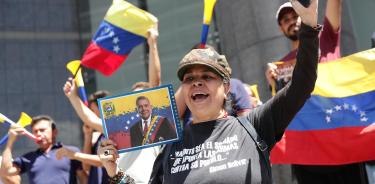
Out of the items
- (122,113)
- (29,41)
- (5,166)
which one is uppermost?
(29,41)

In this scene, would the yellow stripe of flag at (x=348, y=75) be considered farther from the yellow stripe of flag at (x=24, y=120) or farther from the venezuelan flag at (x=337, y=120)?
the yellow stripe of flag at (x=24, y=120)

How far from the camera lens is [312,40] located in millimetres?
2195

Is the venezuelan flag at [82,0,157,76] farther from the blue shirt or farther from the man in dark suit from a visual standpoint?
the man in dark suit

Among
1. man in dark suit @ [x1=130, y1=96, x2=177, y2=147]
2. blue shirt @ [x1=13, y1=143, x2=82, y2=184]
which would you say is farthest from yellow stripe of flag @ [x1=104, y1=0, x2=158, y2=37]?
man in dark suit @ [x1=130, y1=96, x2=177, y2=147]

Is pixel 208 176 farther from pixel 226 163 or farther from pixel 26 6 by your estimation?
pixel 26 6

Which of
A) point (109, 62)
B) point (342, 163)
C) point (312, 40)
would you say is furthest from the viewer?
point (109, 62)

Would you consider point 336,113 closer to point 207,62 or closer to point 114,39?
point 207,62

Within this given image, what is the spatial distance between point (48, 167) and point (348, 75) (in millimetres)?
2920

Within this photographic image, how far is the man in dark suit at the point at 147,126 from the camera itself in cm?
260

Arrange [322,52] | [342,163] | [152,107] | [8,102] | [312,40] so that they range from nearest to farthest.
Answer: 1. [312,40]
2. [152,107]
3. [342,163]
4. [322,52]
5. [8,102]

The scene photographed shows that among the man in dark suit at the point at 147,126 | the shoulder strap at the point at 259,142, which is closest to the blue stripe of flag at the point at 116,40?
the man in dark suit at the point at 147,126

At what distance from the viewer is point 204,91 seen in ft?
8.08

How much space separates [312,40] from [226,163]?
65 centimetres

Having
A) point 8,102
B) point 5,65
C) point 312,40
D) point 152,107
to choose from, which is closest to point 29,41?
point 5,65
